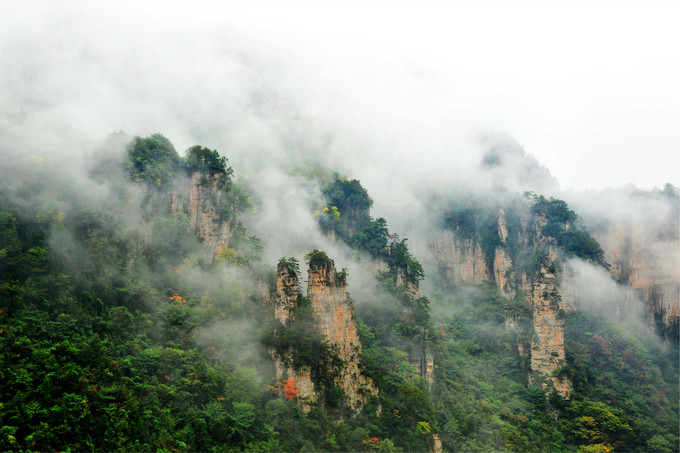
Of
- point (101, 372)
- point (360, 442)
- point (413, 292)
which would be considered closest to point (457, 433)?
point (360, 442)

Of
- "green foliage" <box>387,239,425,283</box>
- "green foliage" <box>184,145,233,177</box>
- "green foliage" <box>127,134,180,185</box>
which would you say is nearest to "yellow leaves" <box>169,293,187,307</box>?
"green foliage" <box>127,134,180,185</box>

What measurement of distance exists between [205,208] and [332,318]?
15800 millimetres

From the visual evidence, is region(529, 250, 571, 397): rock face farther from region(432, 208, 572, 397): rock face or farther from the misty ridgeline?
the misty ridgeline

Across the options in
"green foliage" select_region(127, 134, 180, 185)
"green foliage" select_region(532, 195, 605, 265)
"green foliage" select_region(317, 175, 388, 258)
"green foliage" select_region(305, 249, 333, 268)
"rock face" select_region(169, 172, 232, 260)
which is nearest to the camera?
"green foliage" select_region(305, 249, 333, 268)

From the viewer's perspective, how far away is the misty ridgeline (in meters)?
22.0

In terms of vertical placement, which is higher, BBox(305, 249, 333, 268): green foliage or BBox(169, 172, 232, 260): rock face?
BBox(169, 172, 232, 260): rock face

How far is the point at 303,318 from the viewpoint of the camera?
1189 inches

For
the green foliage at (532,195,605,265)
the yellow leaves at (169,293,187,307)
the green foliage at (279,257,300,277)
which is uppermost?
the green foliage at (532,195,605,265)

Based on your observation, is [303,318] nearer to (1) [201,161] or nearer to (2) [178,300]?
(2) [178,300]

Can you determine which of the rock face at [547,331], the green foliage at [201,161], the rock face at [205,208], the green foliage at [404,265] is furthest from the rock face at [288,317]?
the rock face at [547,331]

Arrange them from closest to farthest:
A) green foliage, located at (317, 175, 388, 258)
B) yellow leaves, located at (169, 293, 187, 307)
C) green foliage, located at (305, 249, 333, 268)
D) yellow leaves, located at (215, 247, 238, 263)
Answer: yellow leaves, located at (169, 293, 187, 307), green foliage, located at (305, 249, 333, 268), yellow leaves, located at (215, 247, 238, 263), green foliage, located at (317, 175, 388, 258)

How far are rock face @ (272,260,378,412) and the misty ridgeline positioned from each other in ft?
0.45

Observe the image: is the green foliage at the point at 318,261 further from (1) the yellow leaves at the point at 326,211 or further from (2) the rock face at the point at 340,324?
(1) the yellow leaves at the point at 326,211

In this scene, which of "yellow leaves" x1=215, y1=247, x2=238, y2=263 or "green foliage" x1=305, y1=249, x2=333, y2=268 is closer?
"green foliage" x1=305, y1=249, x2=333, y2=268
